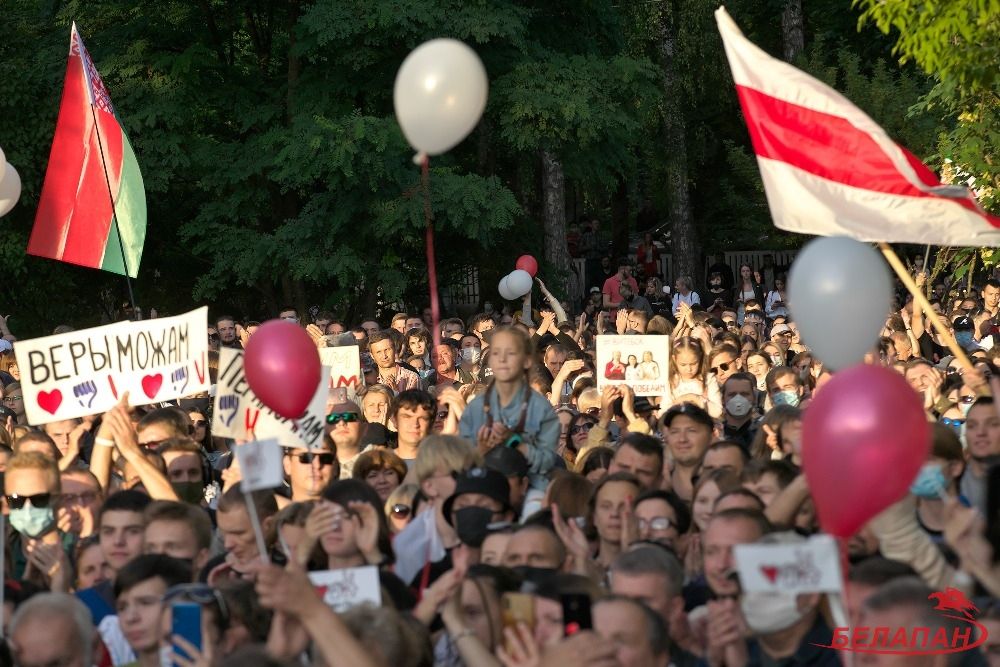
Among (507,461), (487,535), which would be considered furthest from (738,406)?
(487,535)

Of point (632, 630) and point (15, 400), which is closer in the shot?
point (632, 630)

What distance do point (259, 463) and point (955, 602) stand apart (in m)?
2.40

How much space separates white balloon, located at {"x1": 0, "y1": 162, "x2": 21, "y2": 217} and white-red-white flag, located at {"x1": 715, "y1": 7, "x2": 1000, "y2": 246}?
237 inches

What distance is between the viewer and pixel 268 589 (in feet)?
15.8

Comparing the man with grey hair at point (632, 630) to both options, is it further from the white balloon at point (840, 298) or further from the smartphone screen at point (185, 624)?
the white balloon at point (840, 298)

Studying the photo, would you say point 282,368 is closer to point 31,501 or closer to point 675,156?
point 31,501

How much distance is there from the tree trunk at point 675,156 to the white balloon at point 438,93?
68.0 ft

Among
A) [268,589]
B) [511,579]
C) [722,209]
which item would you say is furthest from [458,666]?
[722,209]

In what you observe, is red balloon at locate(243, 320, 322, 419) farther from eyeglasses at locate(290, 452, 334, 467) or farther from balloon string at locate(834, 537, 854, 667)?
balloon string at locate(834, 537, 854, 667)

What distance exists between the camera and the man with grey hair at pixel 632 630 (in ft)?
16.5

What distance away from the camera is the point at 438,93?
865 centimetres

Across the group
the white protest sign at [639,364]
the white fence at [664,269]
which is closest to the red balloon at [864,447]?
the white protest sign at [639,364]

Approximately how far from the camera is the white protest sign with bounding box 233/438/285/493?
5.98 metres

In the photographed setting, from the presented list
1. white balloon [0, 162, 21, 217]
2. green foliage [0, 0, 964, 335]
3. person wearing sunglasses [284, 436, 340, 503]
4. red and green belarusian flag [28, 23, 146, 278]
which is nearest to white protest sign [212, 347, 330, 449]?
person wearing sunglasses [284, 436, 340, 503]
